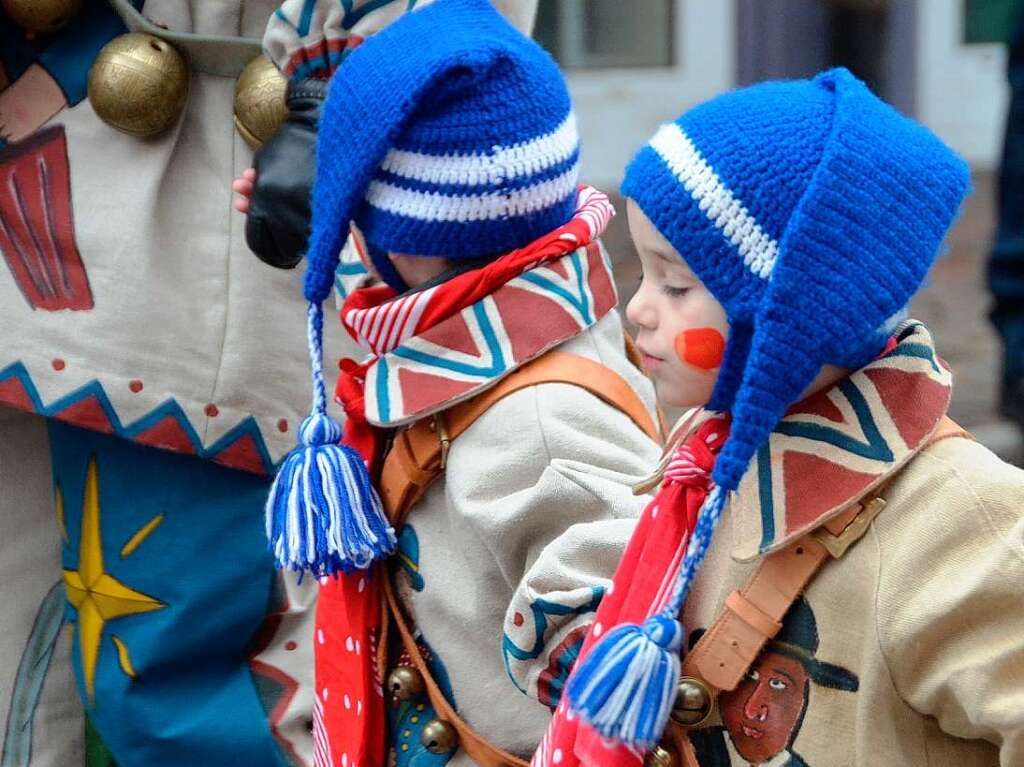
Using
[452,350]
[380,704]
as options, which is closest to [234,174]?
[452,350]

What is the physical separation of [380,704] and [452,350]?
426 millimetres

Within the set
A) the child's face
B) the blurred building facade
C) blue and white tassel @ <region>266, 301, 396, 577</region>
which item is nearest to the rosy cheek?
the child's face

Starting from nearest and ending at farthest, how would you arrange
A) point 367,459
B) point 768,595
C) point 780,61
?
1. point 768,595
2. point 367,459
3. point 780,61

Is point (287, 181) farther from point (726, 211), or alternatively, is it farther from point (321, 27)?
point (726, 211)

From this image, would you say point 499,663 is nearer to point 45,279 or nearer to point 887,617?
point 887,617

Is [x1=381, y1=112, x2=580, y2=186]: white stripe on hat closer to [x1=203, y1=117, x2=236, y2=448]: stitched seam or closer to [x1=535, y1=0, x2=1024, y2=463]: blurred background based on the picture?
[x1=203, y1=117, x2=236, y2=448]: stitched seam

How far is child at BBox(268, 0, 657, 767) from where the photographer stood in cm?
168

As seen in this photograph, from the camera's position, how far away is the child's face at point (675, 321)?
4.72 ft

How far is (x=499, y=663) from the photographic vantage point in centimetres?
180

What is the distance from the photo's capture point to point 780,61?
6.89 meters

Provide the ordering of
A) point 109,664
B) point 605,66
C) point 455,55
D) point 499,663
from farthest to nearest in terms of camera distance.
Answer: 1. point 605,66
2. point 109,664
3. point 499,663
4. point 455,55

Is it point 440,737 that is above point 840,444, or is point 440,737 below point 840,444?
below

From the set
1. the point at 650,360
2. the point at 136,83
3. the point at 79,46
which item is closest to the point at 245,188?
the point at 136,83

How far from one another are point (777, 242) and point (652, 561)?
33 centimetres
